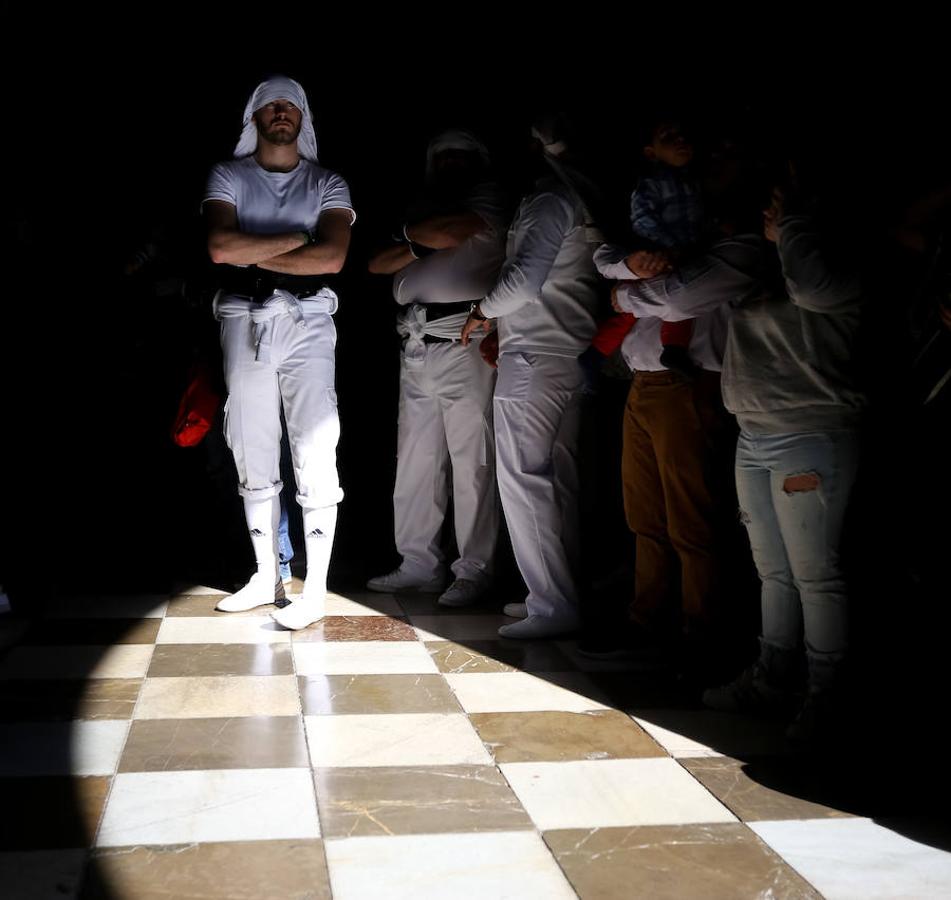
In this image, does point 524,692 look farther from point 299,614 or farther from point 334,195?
point 334,195

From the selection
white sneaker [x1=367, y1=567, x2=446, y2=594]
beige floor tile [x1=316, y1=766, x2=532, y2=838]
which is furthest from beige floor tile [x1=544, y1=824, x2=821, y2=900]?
white sneaker [x1=367, y1=567, x2=446, y2=594]

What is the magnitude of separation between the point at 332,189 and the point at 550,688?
1842mm

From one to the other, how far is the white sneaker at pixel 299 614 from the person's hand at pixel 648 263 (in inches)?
59.1

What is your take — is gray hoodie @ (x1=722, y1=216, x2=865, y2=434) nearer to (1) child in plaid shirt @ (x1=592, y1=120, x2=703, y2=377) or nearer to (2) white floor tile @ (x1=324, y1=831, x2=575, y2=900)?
(1) child in plaid shirt @ (x1=592, y1=120, x2=703, y2=377)

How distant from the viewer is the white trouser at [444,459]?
3.89 meters

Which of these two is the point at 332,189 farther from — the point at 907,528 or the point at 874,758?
the point at 874,758

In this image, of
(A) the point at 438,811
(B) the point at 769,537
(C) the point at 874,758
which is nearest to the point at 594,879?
(A) the point at 438,811

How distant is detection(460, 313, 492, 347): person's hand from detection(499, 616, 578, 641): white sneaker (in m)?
0.97

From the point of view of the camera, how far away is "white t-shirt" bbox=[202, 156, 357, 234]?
11.5 ft

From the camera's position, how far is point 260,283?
349cm

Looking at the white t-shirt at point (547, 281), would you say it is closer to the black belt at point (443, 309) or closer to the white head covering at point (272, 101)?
the black belt at point (443, 309)

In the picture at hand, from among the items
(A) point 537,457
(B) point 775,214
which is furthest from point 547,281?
(B) point 775,214

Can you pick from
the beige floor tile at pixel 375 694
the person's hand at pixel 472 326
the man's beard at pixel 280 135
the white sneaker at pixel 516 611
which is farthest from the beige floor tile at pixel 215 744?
the man's beard at pixel 280 135

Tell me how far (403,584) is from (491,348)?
1041mm
